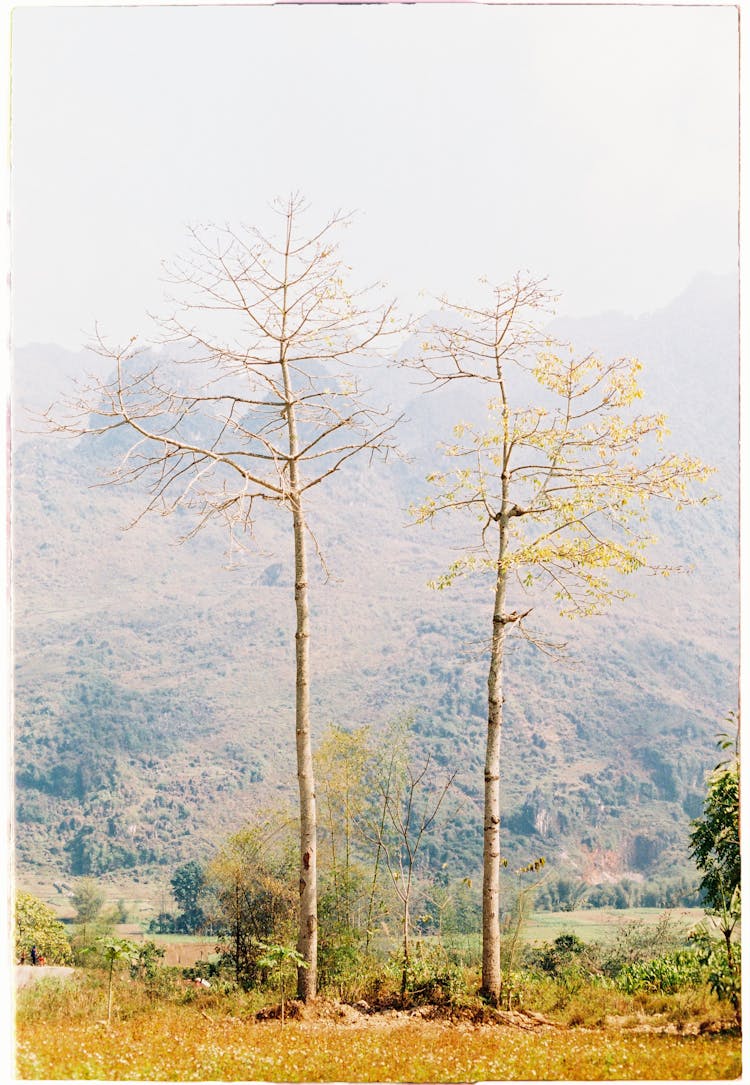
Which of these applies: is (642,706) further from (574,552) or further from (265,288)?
(265,288)

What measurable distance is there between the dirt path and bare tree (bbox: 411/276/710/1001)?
3.11 metres

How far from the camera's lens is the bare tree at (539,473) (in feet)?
20.5

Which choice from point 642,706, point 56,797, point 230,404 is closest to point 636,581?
point 642,706

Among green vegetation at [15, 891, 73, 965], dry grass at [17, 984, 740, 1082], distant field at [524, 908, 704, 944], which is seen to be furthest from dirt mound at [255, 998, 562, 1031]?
distant field at [524, 908, 704, 944]

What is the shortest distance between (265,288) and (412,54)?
6.74 ft

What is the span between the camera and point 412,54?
22.1 ft

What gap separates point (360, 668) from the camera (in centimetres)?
1669

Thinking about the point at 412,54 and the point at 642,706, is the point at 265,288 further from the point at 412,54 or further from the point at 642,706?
the point at 642,706

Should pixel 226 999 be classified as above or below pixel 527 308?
below

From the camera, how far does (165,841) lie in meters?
14.8

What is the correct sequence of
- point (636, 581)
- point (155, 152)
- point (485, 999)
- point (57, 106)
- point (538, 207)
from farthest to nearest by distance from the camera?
point (636, 581) → point (538, 207) → point (155, 152) → point (57, 106) → point (485, 999)

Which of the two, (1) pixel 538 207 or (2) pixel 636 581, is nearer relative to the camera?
(1) pixel 538 207

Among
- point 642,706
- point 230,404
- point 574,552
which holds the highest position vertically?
point 230,404

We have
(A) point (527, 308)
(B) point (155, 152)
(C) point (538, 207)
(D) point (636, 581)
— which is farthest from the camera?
(D) point (636, 581)
